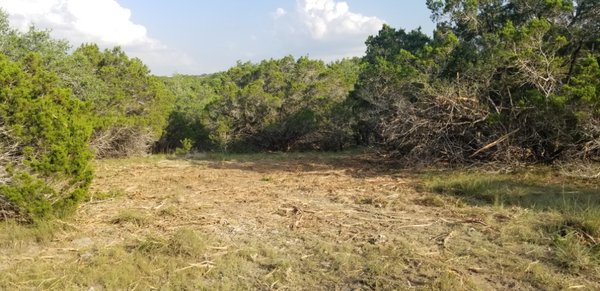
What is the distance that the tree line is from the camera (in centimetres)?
553

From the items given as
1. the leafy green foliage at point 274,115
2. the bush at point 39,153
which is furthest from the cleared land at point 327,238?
the leafy green foliage at point 274,115

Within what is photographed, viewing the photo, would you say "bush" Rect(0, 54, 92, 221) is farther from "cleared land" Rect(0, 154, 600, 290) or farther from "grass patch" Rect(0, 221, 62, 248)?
"cleared land" Rect(0, 154, 600, 290)

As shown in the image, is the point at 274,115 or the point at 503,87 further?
the point at 274,115

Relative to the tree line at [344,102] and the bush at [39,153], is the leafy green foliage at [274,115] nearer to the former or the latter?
the tree line at [344,102]

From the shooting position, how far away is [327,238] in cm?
505

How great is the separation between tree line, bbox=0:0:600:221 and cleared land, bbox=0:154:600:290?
2.57ft

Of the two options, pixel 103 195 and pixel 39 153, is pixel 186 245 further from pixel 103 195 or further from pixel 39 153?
pixel 103 195

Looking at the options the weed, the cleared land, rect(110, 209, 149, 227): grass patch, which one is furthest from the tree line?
the weed

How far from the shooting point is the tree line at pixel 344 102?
5527 millimetres

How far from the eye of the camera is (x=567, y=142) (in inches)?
318

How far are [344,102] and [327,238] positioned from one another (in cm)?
1051

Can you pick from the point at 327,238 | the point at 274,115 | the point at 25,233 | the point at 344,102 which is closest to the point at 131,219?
the point at 25,233

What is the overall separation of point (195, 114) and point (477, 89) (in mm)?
11441

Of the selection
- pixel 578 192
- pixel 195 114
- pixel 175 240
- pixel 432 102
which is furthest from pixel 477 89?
pixel 195 114
